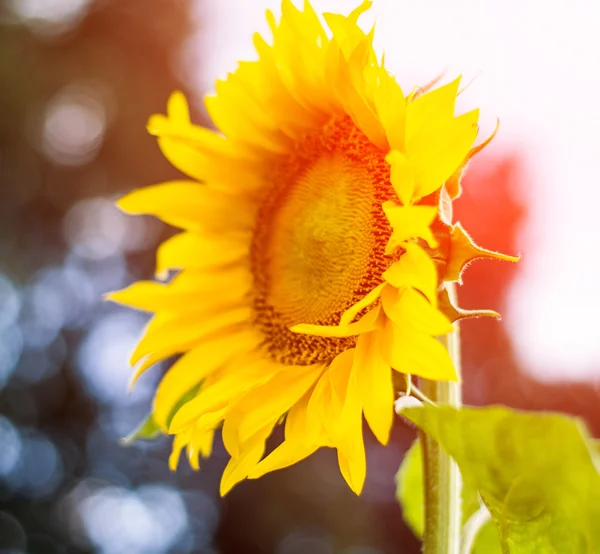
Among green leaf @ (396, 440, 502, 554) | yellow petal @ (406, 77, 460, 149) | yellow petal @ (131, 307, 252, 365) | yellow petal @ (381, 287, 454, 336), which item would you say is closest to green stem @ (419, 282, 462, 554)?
yellow petal @ (381, 287, 454, 336)

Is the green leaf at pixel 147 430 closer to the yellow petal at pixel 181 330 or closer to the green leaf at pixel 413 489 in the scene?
the yellow petal at pixel 181 330

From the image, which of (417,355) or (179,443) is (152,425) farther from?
(417,355)

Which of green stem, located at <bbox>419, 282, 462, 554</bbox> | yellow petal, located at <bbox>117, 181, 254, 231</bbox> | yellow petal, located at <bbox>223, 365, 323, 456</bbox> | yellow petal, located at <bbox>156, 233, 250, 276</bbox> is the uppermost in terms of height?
yellow petal, located at <bbox>117, 181, 254, 231</bbox>

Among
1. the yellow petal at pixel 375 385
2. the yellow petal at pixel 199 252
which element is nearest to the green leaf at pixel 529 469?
the yellow petal at pixel 375 385

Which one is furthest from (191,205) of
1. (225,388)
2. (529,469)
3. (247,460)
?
(529,469)

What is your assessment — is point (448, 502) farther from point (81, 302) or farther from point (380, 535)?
point (81, 302)

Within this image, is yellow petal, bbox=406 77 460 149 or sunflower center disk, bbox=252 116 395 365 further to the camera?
sunflower center disk, bbox=252 116 395 365

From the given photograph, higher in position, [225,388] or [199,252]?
[199,252]

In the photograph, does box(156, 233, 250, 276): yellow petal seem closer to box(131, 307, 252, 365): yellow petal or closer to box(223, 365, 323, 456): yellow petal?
box(131, 307, 252, 365): yellow petal
